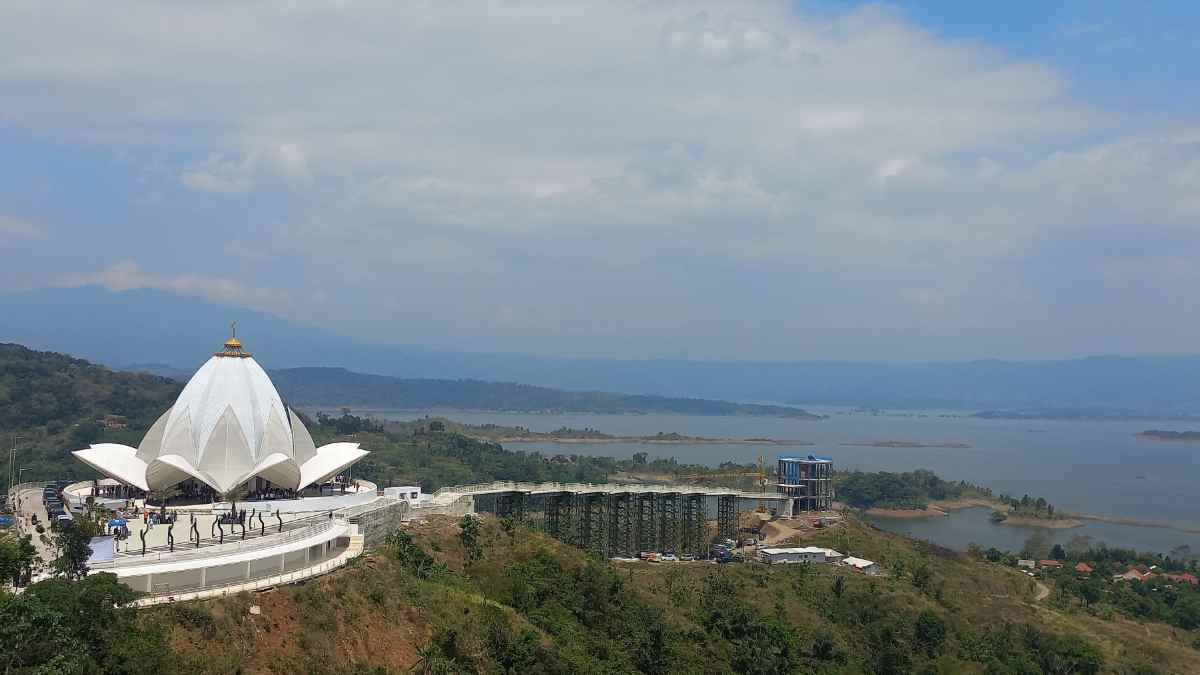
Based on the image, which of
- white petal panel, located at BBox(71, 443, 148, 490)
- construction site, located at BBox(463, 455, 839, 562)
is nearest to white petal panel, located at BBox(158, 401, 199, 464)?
white petal panel, located at BBox(71, 443, 148, 490)

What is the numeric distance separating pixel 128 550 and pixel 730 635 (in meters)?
18.8

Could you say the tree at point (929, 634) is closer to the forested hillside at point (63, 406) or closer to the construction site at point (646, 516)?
the construction site at point (646, 516)

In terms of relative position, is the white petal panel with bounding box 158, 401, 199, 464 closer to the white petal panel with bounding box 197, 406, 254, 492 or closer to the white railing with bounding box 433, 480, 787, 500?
the white petal panel with bounding box 197, 406, 254, 492

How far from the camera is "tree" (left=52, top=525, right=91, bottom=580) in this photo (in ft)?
71.0

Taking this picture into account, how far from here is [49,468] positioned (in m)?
69.1

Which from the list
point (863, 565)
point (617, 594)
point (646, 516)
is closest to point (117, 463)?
point (617, 594)

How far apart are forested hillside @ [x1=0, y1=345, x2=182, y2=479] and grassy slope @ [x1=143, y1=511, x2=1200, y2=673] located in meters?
46.7

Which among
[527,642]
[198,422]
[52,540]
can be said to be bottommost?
[527,642]

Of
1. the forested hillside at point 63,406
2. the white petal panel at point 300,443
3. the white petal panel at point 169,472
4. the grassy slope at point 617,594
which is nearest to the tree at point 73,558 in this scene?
the grassy slope at point 617,594

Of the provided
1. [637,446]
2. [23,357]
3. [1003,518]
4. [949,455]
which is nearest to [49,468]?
[23,357]

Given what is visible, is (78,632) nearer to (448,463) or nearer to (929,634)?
(929,634)

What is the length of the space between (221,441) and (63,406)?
6995cm

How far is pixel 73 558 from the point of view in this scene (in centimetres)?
2177

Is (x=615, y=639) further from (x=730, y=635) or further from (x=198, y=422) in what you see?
(x=198, y=422)
